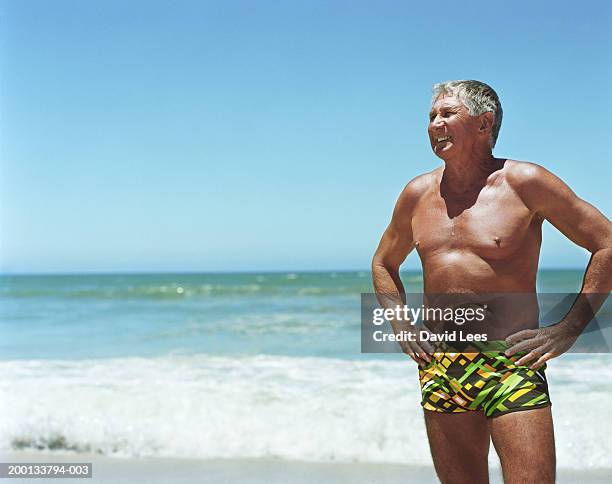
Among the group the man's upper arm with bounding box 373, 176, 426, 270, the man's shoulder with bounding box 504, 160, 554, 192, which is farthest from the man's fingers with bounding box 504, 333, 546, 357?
the man's upper arm with bounding box 373, 176, 426, 270

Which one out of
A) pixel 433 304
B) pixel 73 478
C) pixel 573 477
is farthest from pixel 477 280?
pixel 73 478

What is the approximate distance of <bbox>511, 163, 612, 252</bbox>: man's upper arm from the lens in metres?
2.21

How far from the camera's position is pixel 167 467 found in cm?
539

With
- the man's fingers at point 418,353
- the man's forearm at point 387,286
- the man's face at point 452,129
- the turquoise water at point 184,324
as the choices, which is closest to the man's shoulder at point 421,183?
the man's face at point 452,129

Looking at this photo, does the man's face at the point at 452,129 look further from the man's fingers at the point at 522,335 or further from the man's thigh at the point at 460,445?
the man's thigh at the point at 460,445

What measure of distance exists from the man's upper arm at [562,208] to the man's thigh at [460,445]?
0.61 m

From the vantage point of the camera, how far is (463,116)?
236 centimetres

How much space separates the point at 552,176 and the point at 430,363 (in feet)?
2.26

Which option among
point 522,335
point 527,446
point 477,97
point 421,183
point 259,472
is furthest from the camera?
point 259,472

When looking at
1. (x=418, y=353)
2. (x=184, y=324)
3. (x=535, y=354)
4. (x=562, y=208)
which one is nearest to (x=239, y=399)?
(x=418, y=353)

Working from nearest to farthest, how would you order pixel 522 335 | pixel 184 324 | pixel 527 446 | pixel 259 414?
1. pixel 527 446
2. pixel 522 335
3. pixel 259 414
4. pixel 184 324

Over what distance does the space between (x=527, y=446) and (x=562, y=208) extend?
2.26ft

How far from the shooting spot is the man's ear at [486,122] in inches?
93.6

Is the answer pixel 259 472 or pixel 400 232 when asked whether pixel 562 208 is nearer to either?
pixel 400 232
